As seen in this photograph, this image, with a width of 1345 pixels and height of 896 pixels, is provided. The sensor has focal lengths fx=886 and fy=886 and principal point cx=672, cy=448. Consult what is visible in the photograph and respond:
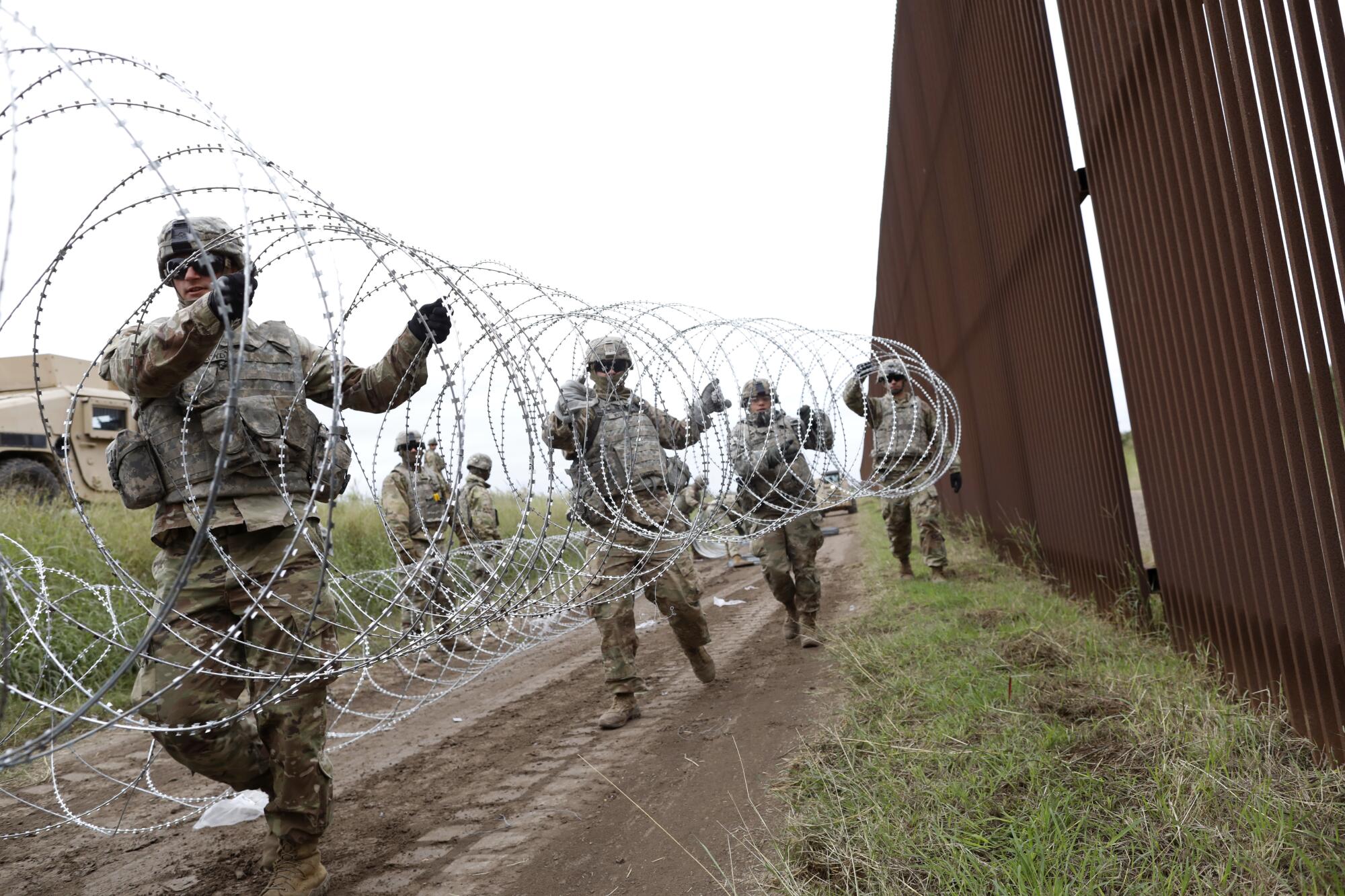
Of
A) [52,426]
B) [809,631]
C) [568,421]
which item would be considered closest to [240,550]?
[568,421]

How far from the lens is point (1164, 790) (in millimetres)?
2521

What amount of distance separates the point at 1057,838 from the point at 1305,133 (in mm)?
2053

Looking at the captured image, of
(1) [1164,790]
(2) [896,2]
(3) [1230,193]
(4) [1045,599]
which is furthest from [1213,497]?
(2) [896,2]

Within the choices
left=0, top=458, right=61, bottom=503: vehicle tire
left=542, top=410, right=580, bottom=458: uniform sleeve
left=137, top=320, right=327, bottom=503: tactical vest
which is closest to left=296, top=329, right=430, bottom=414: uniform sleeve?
left=137, top=320, right=327, bottom=503: tactical vest

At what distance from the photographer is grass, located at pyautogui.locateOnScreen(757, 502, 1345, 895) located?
7.34ft

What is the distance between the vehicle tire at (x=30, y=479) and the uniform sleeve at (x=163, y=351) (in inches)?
377

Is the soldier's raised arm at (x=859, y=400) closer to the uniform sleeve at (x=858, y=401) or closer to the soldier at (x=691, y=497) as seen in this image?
the uniform sleeve at (x=858, y=401)

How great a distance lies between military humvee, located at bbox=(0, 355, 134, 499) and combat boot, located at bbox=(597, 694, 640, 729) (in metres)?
9.35

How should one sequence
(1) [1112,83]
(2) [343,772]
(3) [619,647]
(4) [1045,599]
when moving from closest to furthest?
(1) [1112,83] → (2) [343,772] → (3) [619,647] → (4) [1045,599]

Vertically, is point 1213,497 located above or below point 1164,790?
above

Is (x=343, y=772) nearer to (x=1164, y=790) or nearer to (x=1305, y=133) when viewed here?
(x=1164, y=790)

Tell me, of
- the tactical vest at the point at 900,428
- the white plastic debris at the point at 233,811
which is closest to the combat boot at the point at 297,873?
the white plastic debris at the point at 233,811

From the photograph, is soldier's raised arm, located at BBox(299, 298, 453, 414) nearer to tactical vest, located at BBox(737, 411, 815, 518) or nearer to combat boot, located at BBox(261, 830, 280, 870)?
combat boot, located at BBox(261, 830, 280, 870)

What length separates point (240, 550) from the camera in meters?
3.16
